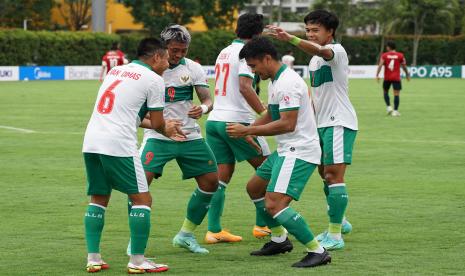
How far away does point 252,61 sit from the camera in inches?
333

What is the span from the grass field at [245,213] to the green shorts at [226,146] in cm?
85

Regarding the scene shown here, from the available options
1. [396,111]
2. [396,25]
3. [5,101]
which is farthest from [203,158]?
[396,25]

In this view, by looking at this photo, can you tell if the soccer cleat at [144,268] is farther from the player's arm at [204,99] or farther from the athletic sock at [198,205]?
the player's arm at [204,99]

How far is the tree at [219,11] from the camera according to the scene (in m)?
86.8

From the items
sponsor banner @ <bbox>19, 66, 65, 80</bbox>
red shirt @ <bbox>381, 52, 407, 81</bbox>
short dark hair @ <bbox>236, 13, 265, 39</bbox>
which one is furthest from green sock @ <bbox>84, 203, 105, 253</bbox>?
sponsor banner @ <bbox>19, 66, 65, 80</bbox>

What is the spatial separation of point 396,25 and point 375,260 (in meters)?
81.8

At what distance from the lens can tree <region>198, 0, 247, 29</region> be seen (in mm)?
86750

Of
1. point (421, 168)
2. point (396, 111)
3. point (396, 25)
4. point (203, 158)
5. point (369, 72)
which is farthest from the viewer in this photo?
point (396, 25)

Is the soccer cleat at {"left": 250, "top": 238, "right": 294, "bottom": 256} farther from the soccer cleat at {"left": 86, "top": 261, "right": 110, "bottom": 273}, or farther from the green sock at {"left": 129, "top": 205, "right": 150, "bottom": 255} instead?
the soccer cleat at {"left": 86, "top": 261, "right": 110, "bottom": 273}

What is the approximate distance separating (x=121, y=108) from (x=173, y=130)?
24.0 inches

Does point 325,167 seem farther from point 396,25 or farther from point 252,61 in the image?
point 396,25

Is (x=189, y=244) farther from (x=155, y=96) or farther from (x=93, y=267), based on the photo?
(x=155, y=96)

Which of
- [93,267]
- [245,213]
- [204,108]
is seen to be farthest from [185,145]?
[245,213]

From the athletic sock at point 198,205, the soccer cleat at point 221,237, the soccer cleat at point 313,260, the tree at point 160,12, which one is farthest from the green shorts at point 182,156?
the tree at point 160,12
